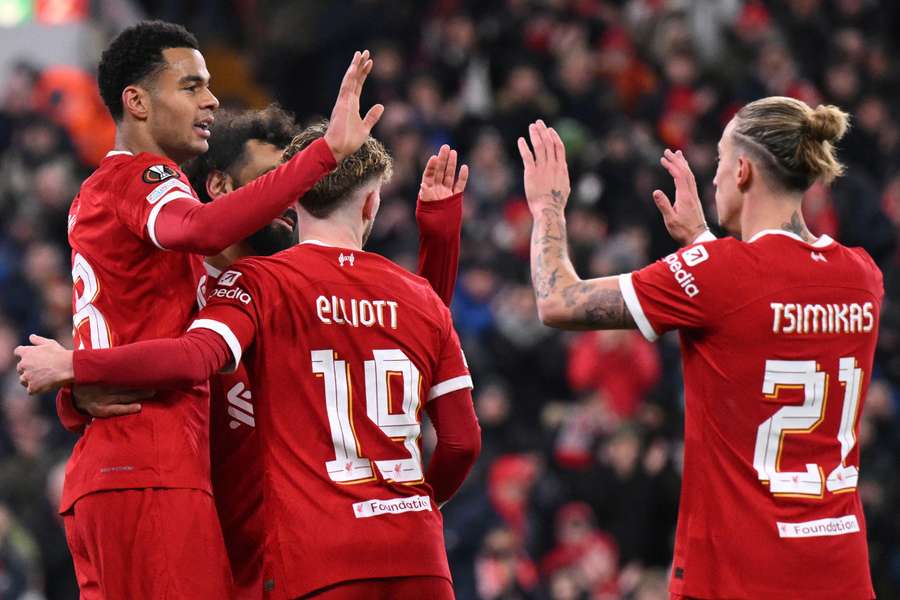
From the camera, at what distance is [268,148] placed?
5.49 meters

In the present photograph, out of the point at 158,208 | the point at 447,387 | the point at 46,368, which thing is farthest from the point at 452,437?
the point at 46,368

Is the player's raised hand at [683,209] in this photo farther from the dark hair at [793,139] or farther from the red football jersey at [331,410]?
the red football jersey at [331,410]

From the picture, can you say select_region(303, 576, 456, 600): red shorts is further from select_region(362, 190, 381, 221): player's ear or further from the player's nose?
the player's nose

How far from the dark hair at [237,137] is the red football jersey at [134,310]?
686 mm

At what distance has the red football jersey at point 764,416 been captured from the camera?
14.9 feet

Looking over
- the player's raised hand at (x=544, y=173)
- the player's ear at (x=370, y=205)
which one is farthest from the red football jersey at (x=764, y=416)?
the player's ear at (x=370, y=205)

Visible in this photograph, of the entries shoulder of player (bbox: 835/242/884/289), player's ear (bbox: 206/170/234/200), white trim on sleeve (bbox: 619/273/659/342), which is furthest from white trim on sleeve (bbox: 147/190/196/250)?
shoulder of player (bbox: 835/242/884/289)

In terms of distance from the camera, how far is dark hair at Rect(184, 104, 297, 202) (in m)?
5.48

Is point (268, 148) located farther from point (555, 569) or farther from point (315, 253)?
point (555, 569)

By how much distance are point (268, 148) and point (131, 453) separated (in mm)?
1335

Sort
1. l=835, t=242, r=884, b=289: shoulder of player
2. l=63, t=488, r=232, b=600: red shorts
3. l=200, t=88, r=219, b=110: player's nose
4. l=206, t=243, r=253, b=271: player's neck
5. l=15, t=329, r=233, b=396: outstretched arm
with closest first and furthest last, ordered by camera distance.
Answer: l=15, t=329, r=233, b=396: outstretched arm < l=63, t=488, r=232, b=600: red shorts < l=835, t=242, r=884, b=289: shoulder of player < l=200, t=88, r=219, b=110: player's nose < l=206, t=243, r=253, b=271: player's neck

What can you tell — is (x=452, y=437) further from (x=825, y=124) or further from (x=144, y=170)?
(x=825, y=124)

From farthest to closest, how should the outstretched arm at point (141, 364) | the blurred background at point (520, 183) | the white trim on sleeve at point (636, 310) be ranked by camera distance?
the blurred background at point (520, 183), the white trim on sleeve at point (636, 310), the outstretched arm at point (141, 364)

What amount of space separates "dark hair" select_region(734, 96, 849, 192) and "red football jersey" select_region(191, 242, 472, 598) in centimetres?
114
